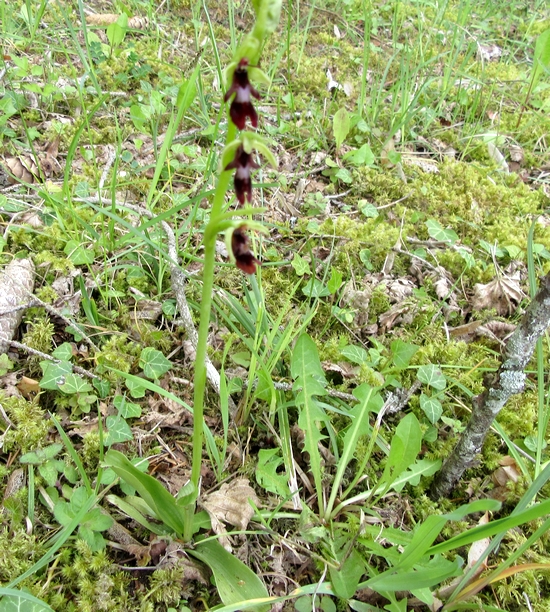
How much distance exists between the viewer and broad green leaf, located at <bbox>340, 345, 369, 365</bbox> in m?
2.30

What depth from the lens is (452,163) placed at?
3611mm

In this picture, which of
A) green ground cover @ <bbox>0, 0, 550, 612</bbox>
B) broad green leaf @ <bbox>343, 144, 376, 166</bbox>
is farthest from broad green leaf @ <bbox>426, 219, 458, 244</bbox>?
broad green leaf @ <bbox>343, 144, 376, 166</bbox>

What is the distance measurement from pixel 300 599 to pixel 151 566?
1.72 feet

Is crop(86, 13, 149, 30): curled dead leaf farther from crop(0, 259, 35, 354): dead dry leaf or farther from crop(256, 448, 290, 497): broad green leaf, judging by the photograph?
crop(256, 448, 290, 497): broad green leaf

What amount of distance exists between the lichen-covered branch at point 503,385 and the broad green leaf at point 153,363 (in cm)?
126

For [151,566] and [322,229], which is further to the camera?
[322,229]

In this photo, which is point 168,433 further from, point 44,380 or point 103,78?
point 103,78

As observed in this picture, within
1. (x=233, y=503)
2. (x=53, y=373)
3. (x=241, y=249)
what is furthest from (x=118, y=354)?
(x=241, y=249)

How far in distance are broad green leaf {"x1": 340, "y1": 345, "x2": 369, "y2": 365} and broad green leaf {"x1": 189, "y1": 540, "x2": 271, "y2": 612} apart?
1.02 metres

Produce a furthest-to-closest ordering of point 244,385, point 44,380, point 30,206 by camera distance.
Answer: point 30,206 → point 244,385 → point 44,380

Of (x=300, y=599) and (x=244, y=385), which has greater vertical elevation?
(x=244, y=385)

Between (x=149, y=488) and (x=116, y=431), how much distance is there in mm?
408

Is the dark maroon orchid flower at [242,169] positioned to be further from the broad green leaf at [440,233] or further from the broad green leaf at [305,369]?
the broad green leaf at [440,233]

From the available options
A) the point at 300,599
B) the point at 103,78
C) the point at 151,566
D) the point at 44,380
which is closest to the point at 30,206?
the point at 44,380
